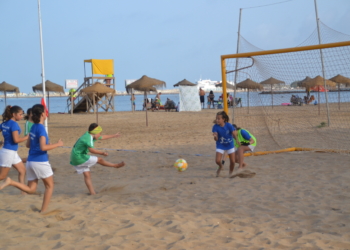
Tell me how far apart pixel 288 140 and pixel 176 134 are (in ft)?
13.9

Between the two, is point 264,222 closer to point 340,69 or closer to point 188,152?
point 188,152

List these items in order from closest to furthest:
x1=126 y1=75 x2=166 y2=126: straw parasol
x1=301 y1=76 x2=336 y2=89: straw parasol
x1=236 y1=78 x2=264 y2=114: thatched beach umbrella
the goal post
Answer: the goal post, x1=236 y1=78 x2=264 y2=114: thatched beach umbrella, x1=301 y1=76 x2=336 y2=89: straw parasol, x1=126 y1=75 x2=166 y2=126: straw parasol

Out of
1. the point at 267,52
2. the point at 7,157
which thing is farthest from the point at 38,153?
the point at 267,52

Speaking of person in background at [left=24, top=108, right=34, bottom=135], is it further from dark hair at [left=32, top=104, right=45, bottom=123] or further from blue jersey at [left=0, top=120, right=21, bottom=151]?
dark hair at [left=32, top=104, right=45, bottom=123]

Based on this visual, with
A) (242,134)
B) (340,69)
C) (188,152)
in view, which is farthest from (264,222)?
(340,69)

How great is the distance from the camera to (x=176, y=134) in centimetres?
1434

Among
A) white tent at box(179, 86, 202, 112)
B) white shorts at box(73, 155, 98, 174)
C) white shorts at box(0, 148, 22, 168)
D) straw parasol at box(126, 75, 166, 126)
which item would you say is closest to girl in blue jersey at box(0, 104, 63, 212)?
white shorts at box(0, 148, 22, 168)

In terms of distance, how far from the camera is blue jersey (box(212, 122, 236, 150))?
723cm

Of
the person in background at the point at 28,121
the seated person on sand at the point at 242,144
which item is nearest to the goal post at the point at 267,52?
the seated person on sand at the point at 242,144

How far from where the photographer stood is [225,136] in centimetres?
727

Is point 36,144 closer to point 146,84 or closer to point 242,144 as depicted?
point 242,144

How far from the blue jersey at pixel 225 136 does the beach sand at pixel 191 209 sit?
1.85ft

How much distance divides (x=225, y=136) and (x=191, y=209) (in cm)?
239

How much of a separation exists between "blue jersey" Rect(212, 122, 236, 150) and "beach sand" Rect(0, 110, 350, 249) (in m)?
0.57
